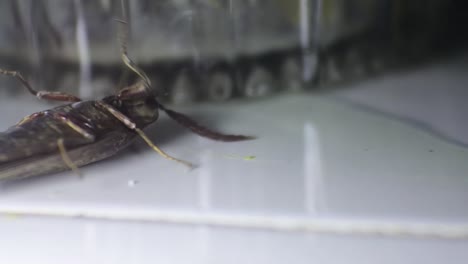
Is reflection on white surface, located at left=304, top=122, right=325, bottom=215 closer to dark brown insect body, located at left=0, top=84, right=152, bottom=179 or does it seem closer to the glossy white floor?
the glossy white floor

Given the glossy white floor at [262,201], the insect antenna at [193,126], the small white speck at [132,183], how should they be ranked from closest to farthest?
the glossy white floor at [262,201] < the small white speck at [132,183] < the insect antenna at [193,126]

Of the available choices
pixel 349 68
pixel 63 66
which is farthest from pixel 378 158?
pixel 63 66

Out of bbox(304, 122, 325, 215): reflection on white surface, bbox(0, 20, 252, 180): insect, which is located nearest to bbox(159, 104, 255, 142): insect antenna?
bbox(0, 20, 252, 180): insect

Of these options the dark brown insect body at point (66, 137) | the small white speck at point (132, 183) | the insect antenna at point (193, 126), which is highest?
the dark brown insect body at point (66, 137)

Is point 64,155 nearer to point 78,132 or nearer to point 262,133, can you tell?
point 78,132

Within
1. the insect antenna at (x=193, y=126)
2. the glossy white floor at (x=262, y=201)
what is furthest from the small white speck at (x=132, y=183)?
the insect antenna at (x=193, y=126)

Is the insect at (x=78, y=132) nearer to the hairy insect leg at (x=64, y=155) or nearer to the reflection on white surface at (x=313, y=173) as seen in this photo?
the hairy insect leg at (x=64, y=155)

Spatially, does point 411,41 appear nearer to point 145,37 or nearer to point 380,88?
point 380,88

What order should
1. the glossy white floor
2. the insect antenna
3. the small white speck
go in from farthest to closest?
the insect antenna, the small white speck, the glossy white floor
